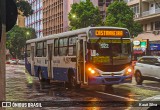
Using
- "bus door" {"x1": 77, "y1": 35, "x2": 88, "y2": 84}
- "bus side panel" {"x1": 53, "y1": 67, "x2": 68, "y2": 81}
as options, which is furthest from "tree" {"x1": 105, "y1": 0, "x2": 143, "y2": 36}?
"bus door" {"x1": 77, "y1": 35, "x2": 88, "y2": 84}

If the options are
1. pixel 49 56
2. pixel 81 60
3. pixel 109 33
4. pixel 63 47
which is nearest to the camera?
pixel 109 33

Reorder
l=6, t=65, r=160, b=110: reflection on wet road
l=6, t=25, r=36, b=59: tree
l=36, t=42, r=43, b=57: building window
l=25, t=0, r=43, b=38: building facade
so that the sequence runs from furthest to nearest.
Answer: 1. l=25, t=0, r=43, b=38: building facade
2. l=6, t=25, r=36, b=59: tree
3. l=36, t=42, r=43, b=57: building window
4. l=6, t=65, r=160, b=110: reflection on wet road

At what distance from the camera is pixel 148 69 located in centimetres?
1992

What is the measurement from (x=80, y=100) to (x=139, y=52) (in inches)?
1503

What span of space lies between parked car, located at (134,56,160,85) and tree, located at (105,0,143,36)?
24135 mm

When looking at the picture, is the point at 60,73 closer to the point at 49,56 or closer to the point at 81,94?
the point at 49,56

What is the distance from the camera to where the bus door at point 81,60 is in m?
15.8

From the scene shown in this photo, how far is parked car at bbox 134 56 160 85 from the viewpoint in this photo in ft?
63.7

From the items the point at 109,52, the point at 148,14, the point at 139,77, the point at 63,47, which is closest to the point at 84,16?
the point at 148,14

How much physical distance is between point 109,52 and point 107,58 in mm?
284

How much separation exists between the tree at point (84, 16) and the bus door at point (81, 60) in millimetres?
32714

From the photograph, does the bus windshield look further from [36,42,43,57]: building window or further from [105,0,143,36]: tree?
[105,0,143,36]: tree

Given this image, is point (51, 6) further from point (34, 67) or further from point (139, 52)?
point (34, 67)

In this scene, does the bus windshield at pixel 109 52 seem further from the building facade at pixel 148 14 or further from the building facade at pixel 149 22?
the building facade at pixel 148 14
